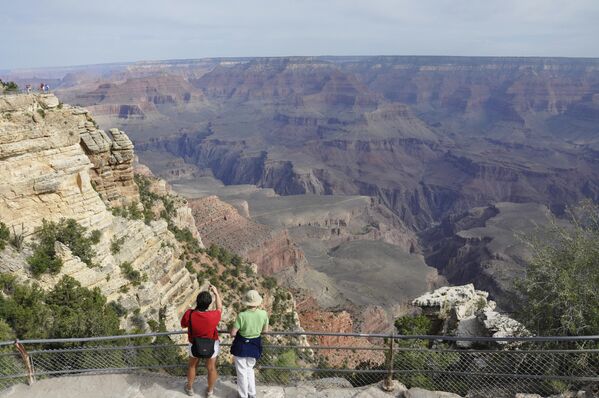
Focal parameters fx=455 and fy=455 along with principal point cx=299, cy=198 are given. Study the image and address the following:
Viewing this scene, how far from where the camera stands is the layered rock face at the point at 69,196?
14773 mm

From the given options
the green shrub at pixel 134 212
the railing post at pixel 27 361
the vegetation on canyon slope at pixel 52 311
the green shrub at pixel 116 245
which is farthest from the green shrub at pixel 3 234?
the railing post at pixel 27 361

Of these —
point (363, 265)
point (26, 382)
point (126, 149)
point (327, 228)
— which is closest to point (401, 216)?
point (327, 228)

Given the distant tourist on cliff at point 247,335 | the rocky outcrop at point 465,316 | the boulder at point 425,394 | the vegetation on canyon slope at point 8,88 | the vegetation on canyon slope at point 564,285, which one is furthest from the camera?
the vegetation on canyon slope at point 8,88

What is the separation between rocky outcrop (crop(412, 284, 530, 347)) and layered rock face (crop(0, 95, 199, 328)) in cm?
1130

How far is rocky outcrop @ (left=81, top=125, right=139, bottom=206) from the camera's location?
18.8m

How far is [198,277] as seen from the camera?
2448cm

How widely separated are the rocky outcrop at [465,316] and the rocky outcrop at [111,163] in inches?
606

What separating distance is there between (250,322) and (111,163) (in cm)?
1444

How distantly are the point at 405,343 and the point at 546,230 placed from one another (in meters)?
5.51

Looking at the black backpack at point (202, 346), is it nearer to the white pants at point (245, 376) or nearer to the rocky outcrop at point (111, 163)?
the white pants at point (245, 376)

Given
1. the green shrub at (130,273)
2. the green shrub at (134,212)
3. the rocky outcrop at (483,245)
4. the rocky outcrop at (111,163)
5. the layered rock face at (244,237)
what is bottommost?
the rocky outcrop at (483,245)

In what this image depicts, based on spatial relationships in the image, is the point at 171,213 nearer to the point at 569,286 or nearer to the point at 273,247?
the point at 569,286

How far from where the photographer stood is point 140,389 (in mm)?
8812

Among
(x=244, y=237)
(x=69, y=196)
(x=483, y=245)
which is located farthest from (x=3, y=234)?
(x=483, y=245)
